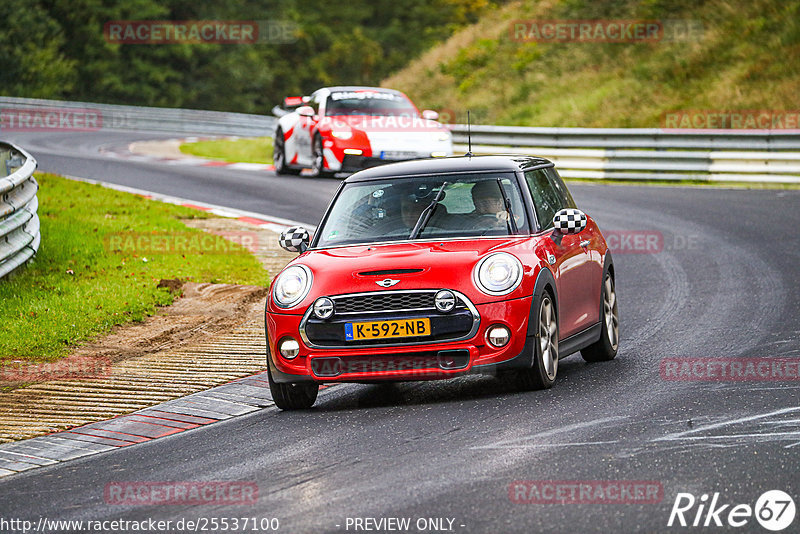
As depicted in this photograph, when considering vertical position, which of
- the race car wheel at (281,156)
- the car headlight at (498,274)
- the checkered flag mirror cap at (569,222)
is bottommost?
the race car wheel at (281,156)

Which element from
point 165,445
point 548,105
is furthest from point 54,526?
point 548,105

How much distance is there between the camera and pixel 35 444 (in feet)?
25.3

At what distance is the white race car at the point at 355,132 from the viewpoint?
22109 mm

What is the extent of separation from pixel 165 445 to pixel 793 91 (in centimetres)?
2196

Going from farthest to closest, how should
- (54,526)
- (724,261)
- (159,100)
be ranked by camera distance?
(159,100) → (724,261) → (54,526)

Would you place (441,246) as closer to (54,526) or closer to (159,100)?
(54,526)

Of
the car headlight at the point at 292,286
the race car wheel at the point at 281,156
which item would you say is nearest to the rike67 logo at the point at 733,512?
the car headlight at the point at 292,286

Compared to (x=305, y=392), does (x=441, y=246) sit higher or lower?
higher

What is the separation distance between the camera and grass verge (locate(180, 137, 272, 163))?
32.4 m

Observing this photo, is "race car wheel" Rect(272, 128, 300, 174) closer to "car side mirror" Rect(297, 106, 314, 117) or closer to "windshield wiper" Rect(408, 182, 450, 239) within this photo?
"car side mirror" Rect(297, 106, 314, 117)

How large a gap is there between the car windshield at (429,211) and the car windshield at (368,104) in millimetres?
14267

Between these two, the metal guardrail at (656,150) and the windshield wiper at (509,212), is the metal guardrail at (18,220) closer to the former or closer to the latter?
the windshield wiper at (509,212)

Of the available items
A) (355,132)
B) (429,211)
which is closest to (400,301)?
(429,211)

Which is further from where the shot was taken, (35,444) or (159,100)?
(159,100)
